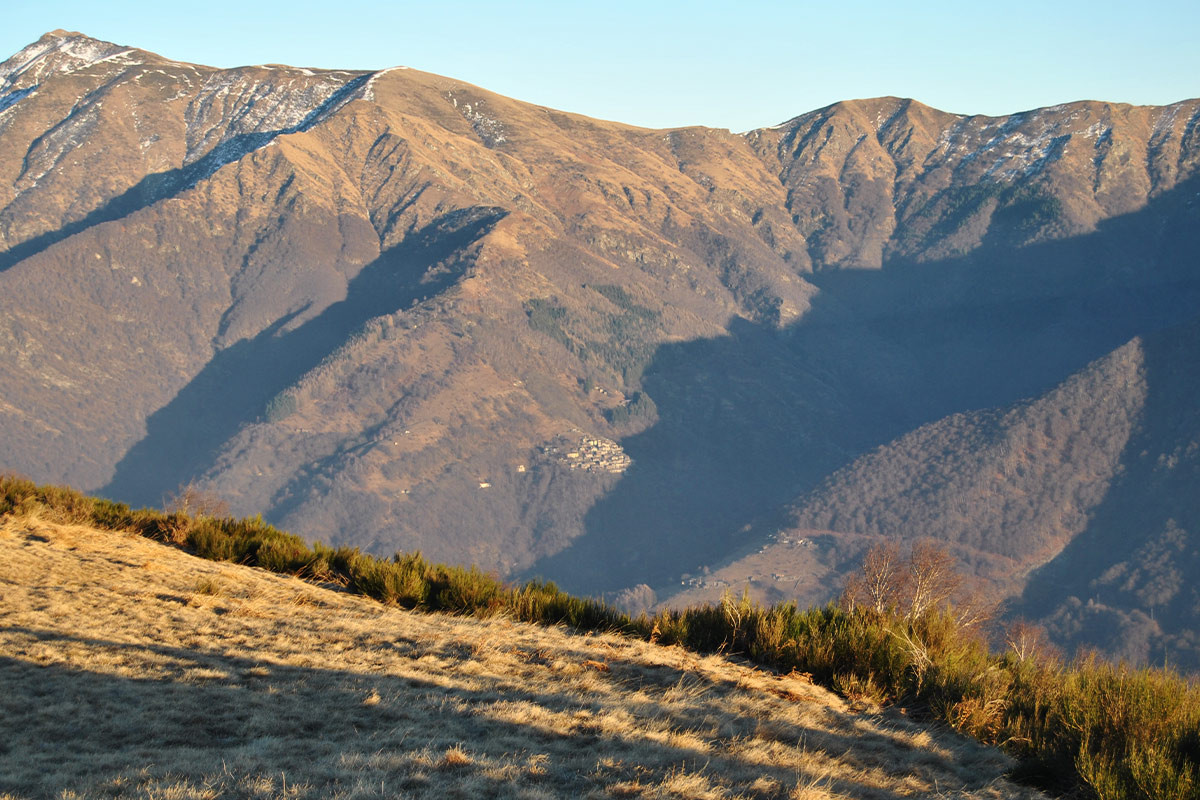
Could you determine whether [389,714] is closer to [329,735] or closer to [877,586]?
[329,735]

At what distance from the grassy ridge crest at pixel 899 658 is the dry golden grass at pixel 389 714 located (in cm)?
63

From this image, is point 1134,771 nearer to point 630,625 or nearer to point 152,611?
point 630,625

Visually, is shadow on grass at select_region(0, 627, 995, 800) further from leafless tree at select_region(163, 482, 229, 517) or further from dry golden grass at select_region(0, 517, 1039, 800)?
leafless tree at select_region(163, 482, 229, 517)

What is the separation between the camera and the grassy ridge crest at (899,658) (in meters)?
10.5

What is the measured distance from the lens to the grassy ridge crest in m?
10.5

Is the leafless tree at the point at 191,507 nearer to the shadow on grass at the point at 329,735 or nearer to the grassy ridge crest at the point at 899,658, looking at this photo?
the grassy ridge crest at the point at 899,658

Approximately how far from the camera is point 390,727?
10.4 meters

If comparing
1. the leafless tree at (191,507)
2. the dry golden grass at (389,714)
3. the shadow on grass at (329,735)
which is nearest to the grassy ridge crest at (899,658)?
the dry golden grass at (389,714)

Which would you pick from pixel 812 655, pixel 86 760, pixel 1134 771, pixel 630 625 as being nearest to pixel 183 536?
pixel 630 625

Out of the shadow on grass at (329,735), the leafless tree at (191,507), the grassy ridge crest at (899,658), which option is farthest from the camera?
the leafless tree at (191,507)

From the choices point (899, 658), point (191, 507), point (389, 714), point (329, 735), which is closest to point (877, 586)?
point (899, 658)

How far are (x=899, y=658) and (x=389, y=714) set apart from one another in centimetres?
700

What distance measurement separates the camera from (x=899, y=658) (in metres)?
13.4

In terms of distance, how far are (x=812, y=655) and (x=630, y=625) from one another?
343 cm
